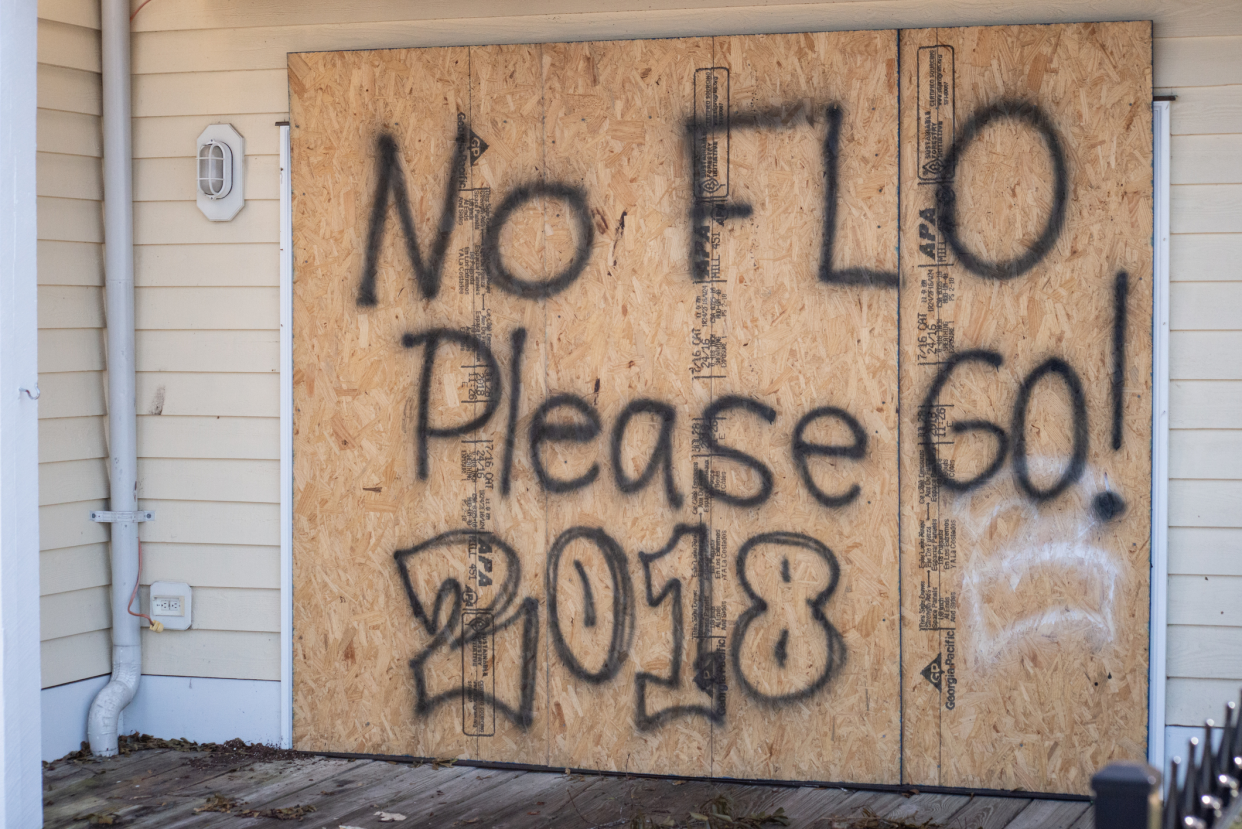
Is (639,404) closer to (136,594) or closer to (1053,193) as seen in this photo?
(1053,193)

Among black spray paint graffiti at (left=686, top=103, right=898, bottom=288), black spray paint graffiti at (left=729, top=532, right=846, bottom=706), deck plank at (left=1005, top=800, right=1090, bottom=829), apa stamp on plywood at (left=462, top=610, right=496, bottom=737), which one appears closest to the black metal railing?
deck plank at (left=1005, top=800, right=1090, bottom=829)

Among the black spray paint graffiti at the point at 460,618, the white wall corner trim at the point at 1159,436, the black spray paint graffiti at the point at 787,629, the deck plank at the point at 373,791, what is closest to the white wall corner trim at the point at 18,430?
the deck plank at the point at 373,791

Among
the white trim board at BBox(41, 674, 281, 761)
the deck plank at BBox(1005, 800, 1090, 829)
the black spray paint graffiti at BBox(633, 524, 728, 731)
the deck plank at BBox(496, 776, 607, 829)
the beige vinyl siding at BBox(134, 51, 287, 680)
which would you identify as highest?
the beige vinyl siding at BBox(134, 51, 287, 680)

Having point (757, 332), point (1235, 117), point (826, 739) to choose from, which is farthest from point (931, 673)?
point (1235, 117)

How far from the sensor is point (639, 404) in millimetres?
4035

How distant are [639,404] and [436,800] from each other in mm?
1725

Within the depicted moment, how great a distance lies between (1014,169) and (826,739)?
7.72ft

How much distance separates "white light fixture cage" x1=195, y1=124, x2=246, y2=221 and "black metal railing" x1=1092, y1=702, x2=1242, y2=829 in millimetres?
3948

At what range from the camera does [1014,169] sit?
384 centimetres

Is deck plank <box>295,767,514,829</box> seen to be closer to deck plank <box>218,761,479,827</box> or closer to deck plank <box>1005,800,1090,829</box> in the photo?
deck plank <box>218,761,479,827</box>

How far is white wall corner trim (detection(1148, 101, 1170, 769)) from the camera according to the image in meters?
3.78

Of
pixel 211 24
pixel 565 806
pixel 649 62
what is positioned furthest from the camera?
pixel 211 24

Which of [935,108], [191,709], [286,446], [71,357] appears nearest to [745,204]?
[935,108]

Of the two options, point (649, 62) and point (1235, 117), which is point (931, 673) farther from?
point (649, 62)
